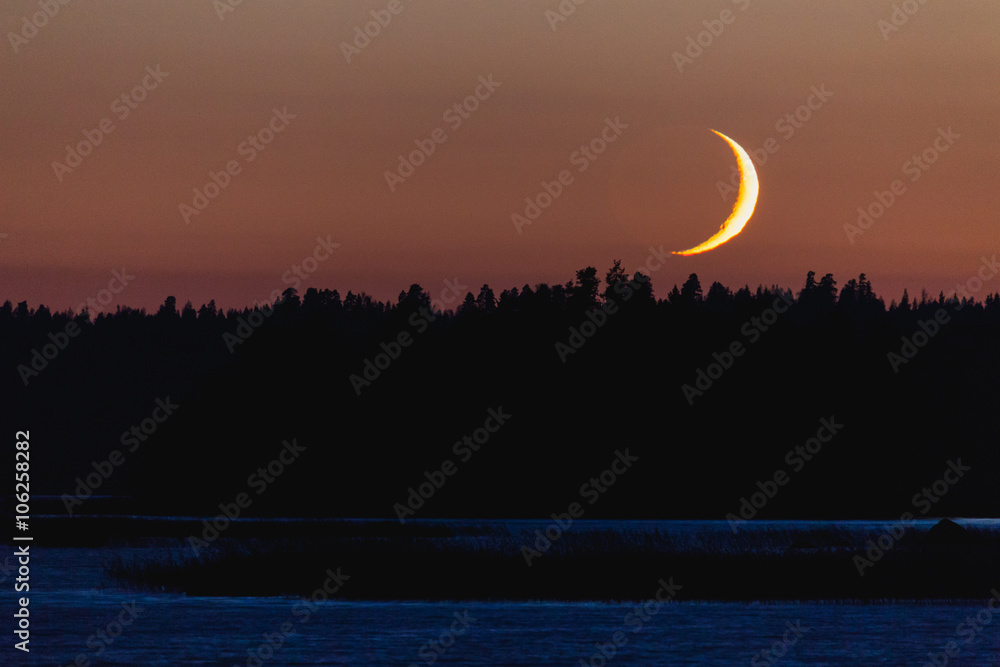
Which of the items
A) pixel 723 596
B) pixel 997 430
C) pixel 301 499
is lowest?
pixel 301 499

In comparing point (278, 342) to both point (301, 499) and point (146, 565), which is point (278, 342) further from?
point (146, 565)

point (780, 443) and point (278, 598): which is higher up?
point (780, 443)

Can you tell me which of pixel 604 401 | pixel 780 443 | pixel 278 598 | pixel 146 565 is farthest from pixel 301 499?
pixel 278 598

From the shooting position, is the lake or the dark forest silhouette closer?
the lake

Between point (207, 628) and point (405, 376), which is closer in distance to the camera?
point (207, 628)

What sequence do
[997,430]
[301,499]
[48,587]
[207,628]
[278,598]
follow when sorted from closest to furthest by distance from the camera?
[207,628], [278,598], [48,587], [301,499], [997,430]

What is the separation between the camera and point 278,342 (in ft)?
460

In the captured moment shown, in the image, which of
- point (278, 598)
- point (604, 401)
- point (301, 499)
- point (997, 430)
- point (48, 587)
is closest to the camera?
point (278, 598)

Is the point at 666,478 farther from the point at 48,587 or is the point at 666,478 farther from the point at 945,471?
the point at 48,587

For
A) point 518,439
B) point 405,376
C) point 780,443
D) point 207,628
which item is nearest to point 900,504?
point 780,443

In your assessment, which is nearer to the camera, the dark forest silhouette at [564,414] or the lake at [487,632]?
the lake at [487,632]

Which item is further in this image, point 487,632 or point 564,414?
point 564,414

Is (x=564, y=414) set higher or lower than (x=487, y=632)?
higher

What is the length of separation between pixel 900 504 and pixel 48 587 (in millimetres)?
93811
